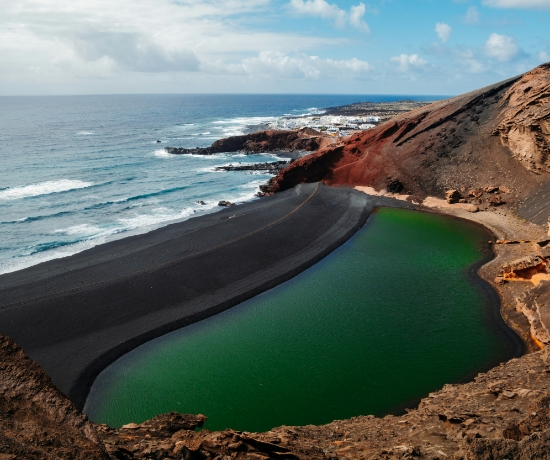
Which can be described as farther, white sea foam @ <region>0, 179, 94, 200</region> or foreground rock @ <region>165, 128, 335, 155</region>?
foreground rock @ <region>165, 128, 335, 155</region>

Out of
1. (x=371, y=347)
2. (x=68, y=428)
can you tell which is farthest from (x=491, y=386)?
(x=68, y=428)

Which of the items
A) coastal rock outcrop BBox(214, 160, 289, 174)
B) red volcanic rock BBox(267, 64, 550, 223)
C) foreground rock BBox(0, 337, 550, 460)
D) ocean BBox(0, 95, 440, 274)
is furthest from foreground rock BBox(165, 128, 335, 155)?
foreground rock BBox(0, 337, 550, 460)

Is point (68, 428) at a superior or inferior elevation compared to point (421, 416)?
superior

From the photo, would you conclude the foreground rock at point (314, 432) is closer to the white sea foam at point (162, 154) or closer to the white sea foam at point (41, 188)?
the white sea foam at point (41, 188)

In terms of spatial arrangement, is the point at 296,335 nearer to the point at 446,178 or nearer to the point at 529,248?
the point at 529,248

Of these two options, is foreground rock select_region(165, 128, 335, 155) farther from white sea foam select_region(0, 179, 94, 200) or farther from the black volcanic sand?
the black volcanic sand

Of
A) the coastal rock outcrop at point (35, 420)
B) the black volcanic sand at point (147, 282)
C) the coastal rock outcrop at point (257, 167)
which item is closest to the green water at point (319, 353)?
the black volcanic sand at point (147, 282)
